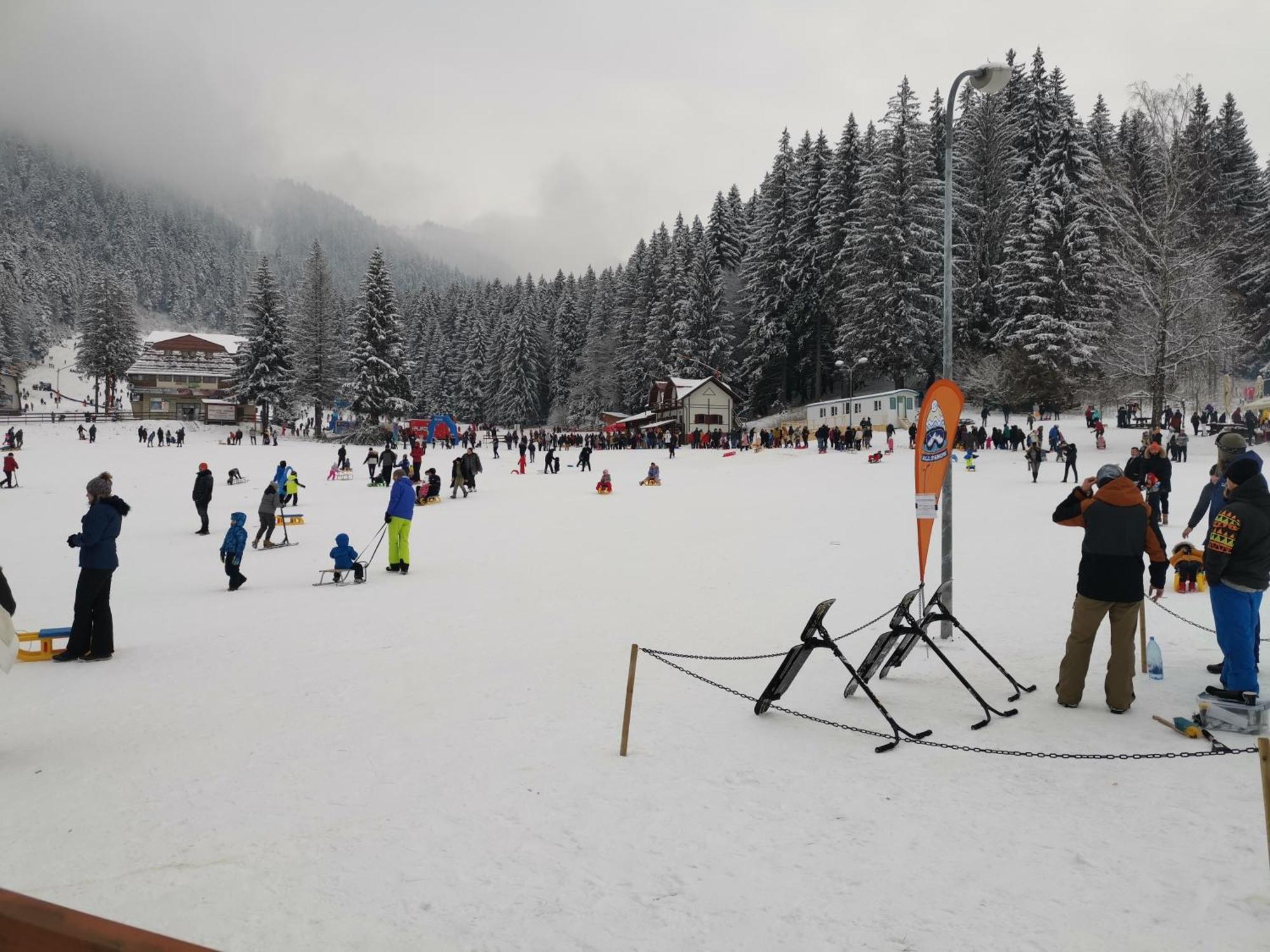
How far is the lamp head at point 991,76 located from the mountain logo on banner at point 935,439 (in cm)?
374

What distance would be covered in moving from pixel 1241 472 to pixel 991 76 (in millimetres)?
5366

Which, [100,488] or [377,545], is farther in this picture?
[377,545]

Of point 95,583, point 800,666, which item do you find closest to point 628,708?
point 800,666

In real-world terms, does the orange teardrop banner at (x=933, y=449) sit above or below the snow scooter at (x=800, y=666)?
above

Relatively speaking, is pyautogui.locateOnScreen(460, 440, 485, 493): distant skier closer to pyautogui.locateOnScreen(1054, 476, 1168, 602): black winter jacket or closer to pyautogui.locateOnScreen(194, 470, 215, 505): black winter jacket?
pyautogui.locateOnScreen(194, 470, 215, 505): black winter jacket

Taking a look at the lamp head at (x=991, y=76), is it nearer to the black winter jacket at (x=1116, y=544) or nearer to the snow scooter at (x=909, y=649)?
the black winter jacket at (x=1116, y=544)

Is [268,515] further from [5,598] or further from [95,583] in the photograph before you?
[5,598]

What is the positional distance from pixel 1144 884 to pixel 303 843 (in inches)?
176

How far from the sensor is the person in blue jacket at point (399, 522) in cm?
1326

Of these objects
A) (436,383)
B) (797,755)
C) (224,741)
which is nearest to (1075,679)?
(797,755)

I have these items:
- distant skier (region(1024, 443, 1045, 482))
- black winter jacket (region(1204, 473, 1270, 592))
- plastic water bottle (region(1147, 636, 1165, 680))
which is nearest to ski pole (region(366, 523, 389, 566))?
plastic water bottle (region(1147, 636, 1165, 680))

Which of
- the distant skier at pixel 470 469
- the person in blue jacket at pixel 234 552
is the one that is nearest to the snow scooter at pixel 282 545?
the person in blue jacket at pixel 234 552

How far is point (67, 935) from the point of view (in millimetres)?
1098

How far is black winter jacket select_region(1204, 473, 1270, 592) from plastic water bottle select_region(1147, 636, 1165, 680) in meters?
1.37
